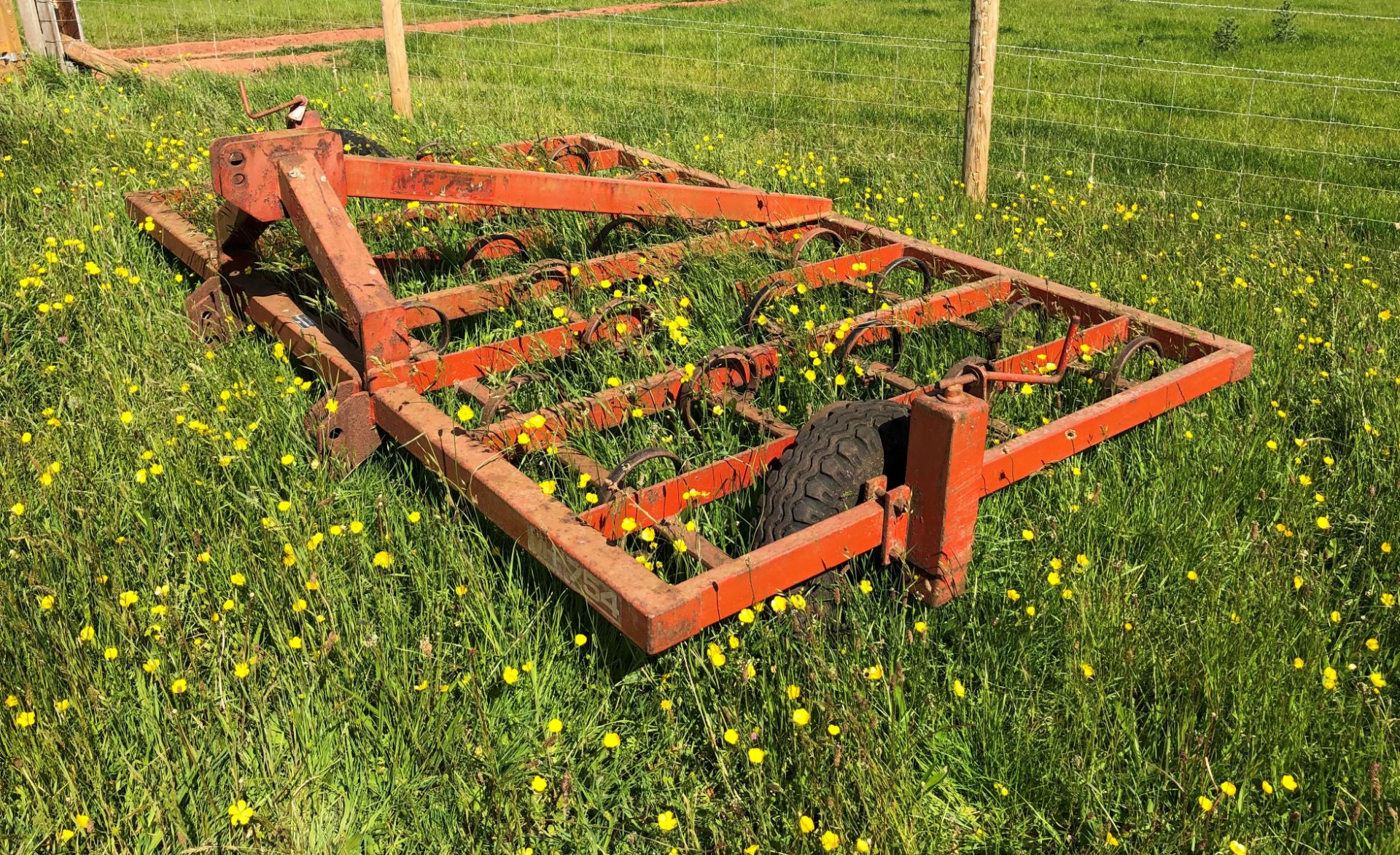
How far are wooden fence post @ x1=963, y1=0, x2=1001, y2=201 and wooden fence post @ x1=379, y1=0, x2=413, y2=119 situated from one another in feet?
13.5

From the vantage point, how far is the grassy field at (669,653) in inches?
104

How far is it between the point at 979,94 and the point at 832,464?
4.45 m

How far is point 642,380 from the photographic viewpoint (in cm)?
401

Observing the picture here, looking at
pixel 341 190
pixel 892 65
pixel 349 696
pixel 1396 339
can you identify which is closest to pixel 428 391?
pixel 341 190

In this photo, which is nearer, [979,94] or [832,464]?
[832,464]

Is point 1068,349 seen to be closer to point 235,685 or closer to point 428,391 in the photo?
point 428,391

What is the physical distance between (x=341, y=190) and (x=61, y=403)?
1.26 meters

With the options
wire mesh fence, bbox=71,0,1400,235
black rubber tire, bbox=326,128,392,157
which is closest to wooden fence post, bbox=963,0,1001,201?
wire mesh fence, bbox=71,0,1400,235

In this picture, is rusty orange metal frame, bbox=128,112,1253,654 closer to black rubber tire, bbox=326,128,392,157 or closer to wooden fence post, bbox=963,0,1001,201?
black rubber tire, bbox=326,128,392,157

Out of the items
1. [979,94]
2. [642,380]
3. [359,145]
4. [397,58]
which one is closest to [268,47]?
[397,58]

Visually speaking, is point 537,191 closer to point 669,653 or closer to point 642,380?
point 642,380

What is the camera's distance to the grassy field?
2648 mm

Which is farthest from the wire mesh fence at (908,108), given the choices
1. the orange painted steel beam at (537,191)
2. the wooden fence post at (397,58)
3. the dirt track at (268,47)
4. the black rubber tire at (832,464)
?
the black rubber tire at (832,464)

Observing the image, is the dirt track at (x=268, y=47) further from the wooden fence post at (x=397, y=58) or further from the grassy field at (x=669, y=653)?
the grassy field at (x=669, y=653)
